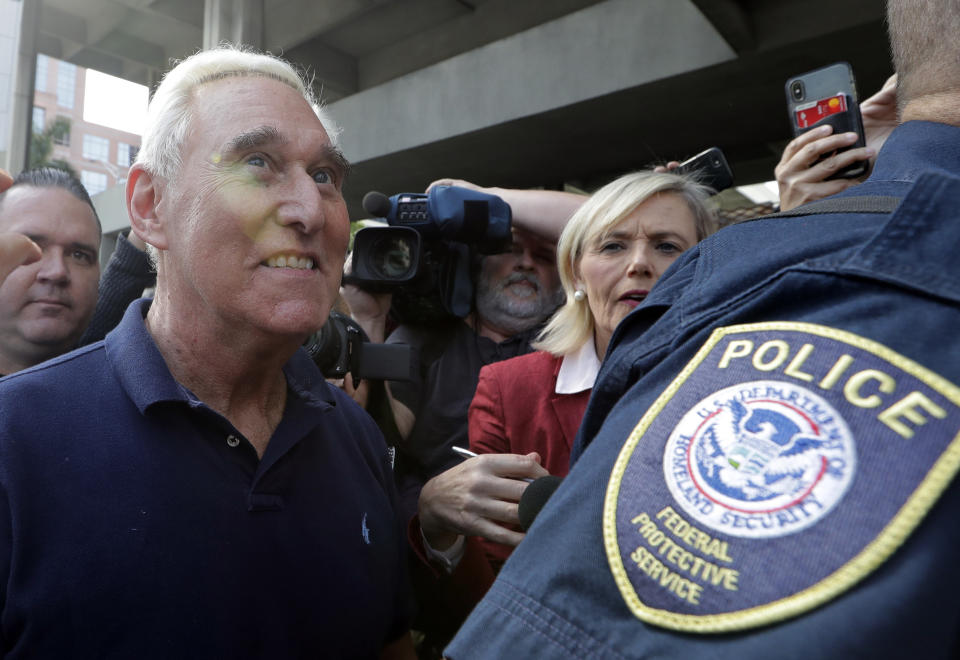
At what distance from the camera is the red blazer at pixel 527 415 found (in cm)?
183

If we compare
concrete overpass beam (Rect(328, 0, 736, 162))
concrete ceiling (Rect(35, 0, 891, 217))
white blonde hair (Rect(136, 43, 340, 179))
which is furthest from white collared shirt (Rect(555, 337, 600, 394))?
concrete overpass beam (Rect(328, 0, 736, 162))

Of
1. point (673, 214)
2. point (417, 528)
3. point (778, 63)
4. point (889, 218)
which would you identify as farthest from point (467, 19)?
point (889, 218)

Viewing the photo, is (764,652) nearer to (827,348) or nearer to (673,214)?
(827,348)

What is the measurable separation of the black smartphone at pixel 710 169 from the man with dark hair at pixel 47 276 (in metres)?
1.72

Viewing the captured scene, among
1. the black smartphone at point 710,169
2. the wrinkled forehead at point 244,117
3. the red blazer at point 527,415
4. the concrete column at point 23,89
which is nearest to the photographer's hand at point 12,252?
the wrinkled forehead at point 244,117

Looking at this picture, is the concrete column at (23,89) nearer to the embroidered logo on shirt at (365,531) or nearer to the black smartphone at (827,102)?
the embroidered logo on shirt at (365,531)

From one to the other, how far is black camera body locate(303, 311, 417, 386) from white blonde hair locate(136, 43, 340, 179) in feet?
1.85

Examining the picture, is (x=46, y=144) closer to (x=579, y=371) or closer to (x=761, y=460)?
(x=579, y=371)

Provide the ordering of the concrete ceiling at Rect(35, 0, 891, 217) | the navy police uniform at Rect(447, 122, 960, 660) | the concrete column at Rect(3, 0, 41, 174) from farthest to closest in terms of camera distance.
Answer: the concrete column at Rect(3, 0, 41, 174), the concrete ceiling at Rect(35, 0, 891, 217), the navy police uniform at Rect(447, 122, 960, 660)

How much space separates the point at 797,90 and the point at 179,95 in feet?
4.12

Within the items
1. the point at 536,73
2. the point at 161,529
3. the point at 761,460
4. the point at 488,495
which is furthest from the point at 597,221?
the point at 536,73

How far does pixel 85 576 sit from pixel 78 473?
0.15 m

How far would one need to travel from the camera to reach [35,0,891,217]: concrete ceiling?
537 centimetres

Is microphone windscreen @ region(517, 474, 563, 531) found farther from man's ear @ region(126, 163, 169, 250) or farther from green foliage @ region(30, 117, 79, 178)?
green foliage @ region(30, 117, 79, 178)
